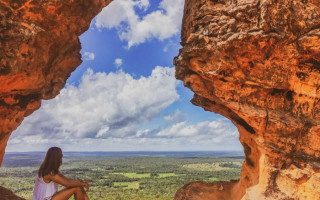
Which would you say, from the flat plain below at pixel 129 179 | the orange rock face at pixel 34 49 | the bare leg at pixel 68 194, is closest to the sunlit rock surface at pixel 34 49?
the orange rock face at pixel 34 49

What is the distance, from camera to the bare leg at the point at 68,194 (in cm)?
841

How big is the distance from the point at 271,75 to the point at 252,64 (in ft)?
3.27

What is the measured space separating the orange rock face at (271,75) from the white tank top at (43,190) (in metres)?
8.45

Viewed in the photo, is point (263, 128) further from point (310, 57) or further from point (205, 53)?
point (205, 53)

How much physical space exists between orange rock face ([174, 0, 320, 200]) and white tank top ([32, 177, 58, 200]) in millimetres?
8452

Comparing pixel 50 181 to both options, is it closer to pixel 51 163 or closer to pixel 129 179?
pixel 51 163

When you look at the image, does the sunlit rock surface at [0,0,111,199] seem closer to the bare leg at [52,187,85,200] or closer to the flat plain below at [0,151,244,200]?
the bare leg at [52,187,85,200]

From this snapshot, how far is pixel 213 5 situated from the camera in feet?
36.4

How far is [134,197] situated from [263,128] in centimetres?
4286

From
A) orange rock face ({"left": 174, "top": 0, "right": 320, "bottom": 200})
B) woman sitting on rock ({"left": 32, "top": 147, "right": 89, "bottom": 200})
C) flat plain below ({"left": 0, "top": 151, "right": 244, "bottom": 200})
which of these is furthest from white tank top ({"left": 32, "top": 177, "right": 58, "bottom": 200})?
flat plain below ({"left": 0, "top": 151, "right": 244, "bottom": 200})

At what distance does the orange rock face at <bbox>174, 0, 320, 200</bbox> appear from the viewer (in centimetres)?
936

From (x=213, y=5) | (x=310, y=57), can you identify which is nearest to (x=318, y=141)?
(x=310, y=57)

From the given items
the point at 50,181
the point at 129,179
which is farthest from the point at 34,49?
the point at 129,179

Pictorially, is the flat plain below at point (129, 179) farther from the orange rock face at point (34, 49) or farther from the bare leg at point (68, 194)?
the bare leg at point (68, 194)
